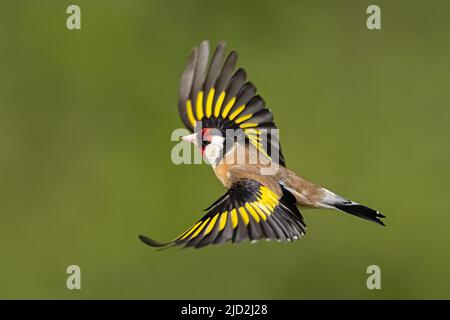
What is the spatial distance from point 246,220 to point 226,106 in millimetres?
1158

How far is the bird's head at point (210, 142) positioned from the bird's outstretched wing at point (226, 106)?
0.09m

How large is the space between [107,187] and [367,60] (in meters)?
2.77

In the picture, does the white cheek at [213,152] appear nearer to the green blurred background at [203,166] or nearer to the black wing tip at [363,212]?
the black wing tip at [363,212]

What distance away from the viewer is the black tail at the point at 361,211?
4.61 metres

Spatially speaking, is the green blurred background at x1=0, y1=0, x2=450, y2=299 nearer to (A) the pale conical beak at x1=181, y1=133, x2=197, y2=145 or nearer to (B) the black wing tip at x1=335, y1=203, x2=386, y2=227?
(A) the pale conical beak at x1=181, y1=133, x2=197, y2=145

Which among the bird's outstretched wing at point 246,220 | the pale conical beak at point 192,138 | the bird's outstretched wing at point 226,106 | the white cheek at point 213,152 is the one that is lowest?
the bird's outstretched wing at point 246,220

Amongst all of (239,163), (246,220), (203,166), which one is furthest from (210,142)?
(203,166)

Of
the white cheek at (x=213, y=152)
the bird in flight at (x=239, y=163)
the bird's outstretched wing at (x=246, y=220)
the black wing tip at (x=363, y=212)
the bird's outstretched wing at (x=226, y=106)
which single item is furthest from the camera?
the bird's outstretched wing at (x=226, y=106)

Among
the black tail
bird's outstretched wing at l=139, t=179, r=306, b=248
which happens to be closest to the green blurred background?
the black tail

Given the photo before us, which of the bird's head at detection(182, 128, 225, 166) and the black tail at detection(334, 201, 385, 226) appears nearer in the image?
the black tail at detection(334, 201, 385, 226)

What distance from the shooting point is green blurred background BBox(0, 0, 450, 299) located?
7.15 meters

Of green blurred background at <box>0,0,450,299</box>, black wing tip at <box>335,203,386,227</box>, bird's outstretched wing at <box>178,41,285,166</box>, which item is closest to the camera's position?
black wing tip at <box>335,203,386,227</box>

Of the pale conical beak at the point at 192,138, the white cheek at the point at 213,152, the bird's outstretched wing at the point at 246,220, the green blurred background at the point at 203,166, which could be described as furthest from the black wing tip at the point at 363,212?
the green blurred background at the point at 203,166

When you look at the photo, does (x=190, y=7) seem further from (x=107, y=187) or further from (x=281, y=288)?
(x=281, y=288)
